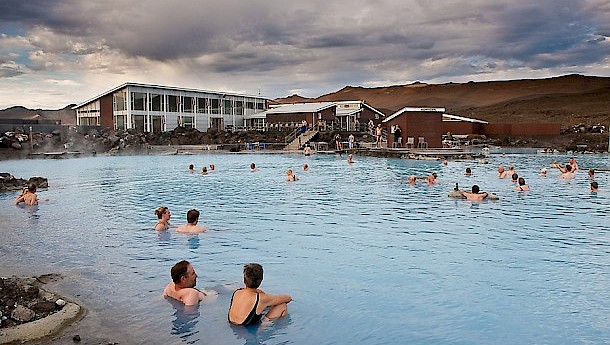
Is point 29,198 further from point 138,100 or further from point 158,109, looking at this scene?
point 158,109

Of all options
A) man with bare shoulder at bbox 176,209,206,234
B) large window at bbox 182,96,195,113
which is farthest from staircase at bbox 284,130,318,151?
man with bare shoulder at bbox 176,209,206,234

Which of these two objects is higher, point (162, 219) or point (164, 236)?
point (162, 219)

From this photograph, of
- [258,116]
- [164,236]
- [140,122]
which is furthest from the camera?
[258,116]

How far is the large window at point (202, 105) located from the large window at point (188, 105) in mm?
942

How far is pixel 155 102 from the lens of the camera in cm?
4762

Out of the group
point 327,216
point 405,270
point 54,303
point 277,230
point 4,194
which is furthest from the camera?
point 4,194

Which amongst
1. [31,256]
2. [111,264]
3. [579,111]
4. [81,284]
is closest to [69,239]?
[31,256]

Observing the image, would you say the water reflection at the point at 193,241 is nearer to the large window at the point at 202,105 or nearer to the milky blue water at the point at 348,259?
the milky blue water at the point at 348,259

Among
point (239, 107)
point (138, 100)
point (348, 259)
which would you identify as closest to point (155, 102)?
point (138, 100)

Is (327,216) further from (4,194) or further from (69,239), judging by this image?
(4,194)

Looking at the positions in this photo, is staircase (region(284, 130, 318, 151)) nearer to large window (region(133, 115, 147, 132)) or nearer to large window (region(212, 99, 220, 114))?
large window (region(212, 99, 220, 114))

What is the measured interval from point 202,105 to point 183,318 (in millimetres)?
48490

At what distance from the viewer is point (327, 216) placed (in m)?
12.4

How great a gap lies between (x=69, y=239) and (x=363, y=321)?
666 cm
